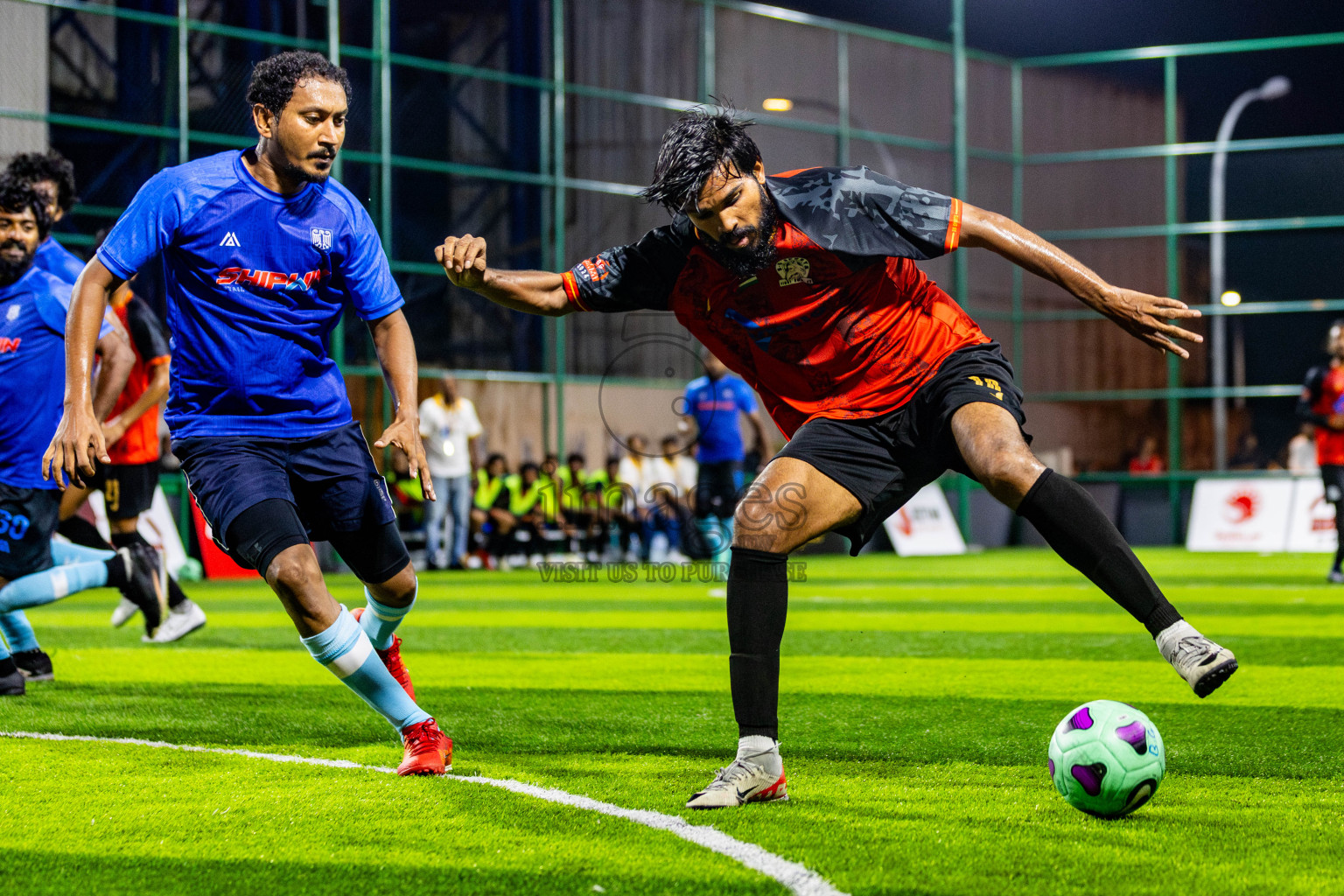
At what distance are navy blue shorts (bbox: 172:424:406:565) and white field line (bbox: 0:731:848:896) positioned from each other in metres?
0.79

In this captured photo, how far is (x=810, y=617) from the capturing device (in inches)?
428

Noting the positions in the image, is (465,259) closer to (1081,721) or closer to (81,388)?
(81,388)

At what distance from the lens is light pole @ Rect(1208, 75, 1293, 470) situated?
2558 centimetres

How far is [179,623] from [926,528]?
15.1 m

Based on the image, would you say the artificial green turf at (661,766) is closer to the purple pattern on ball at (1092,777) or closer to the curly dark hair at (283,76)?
the purple pattern on ball at (1092,777)

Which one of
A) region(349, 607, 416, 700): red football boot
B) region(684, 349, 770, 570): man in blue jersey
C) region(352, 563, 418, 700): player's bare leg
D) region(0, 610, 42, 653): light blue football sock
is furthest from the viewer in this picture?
region(684, 349, 770, 570): man in blue jersey

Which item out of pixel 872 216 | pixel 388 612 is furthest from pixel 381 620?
pixel 872 216

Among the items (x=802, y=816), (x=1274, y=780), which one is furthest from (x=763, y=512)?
(x=1274, y=780)

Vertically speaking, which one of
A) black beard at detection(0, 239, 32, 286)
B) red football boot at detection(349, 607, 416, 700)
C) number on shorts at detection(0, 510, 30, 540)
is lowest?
red football boot at detection(349, 607, 416, 700)

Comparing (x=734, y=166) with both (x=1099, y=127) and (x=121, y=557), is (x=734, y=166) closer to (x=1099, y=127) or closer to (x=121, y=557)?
(x=121, y=557)

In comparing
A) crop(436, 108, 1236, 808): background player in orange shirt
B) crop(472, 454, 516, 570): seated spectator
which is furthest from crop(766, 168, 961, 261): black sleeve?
crop(472, 454, 516, 570): seated spectator

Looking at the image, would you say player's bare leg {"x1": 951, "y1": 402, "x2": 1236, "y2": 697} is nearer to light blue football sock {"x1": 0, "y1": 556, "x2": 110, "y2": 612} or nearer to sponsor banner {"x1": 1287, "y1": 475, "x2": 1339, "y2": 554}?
light blue football sock {"x1": 0, "y1": 556, "x2": 110, "y2": 612}

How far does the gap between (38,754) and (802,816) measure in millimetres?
2751

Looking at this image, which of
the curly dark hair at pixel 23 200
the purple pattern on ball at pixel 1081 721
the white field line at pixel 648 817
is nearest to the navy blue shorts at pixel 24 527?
the curly dark hair at pixel 23 200
